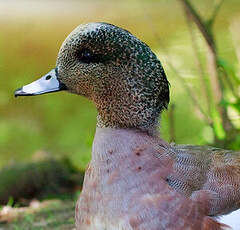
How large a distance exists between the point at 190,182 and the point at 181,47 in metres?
4.97

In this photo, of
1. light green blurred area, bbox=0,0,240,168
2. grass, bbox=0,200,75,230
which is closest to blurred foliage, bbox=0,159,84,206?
light green blurred area, bbox=0,0,240,168

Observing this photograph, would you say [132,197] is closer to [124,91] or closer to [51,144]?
[124,91]

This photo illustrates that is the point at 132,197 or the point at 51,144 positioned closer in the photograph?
the point at 132,197

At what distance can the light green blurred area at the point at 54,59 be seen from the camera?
235 inches

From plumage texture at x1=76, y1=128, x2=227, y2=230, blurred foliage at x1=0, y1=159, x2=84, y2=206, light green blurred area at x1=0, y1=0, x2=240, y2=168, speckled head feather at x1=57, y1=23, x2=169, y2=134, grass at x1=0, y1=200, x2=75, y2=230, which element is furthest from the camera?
light green blurred area at x1=0, y1=0, x2=240, y2=168

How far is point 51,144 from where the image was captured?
6668mm

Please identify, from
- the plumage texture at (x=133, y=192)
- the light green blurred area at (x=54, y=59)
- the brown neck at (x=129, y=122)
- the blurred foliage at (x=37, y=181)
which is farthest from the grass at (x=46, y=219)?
the brown neck at (x=129, y=122)

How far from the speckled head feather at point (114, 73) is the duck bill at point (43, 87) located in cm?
3

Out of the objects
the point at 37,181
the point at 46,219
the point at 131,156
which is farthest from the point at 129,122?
the point at 37,181

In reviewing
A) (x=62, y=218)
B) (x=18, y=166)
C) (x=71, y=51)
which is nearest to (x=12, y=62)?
(x=18, y=166)

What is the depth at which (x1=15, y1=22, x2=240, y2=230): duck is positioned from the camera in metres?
2.29

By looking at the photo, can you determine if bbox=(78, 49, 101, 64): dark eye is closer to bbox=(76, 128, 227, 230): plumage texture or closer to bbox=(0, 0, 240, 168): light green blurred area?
bbox=(76, 128, 227, 230): plumage texture

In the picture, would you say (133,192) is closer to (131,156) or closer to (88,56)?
(131,156)

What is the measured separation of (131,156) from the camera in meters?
2.39
